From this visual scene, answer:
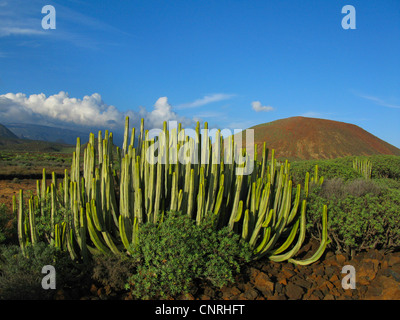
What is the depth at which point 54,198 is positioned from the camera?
17.4ft

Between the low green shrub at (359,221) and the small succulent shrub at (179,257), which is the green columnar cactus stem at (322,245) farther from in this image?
the small succulent shrub at (179,257)

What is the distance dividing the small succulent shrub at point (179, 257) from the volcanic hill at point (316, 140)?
4188cm

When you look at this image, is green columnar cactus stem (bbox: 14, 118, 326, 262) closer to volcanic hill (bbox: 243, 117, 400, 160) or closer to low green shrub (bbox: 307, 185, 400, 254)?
low green shrub (bbox: 307, 185, 400, 254)

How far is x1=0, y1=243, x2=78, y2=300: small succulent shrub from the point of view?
4.09 m

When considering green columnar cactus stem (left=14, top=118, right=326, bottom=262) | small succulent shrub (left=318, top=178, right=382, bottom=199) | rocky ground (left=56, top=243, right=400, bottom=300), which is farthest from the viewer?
small succulent shrub (left=318, top=178, right=382, bottom=199)

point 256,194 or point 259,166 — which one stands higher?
point 259,166

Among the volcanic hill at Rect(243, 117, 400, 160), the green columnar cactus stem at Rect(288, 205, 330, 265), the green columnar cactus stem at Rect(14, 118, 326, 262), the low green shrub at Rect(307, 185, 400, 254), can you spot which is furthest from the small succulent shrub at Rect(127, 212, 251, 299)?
the volcanic hill at Rect(243, 117, 400, 160)

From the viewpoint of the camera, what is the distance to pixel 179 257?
4.23 meters

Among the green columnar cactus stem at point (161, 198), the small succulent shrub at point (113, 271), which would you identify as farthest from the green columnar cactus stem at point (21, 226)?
the small succulent shrub at point (113, 271)

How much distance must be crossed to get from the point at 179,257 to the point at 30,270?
219 centimetres

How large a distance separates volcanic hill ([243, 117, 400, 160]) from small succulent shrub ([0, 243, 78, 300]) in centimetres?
4267
